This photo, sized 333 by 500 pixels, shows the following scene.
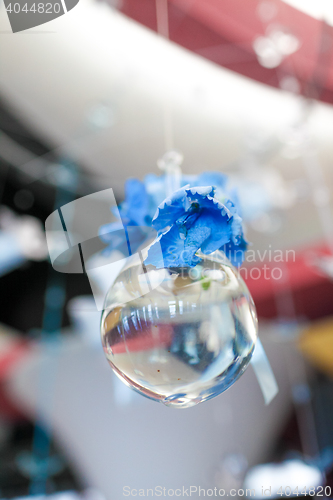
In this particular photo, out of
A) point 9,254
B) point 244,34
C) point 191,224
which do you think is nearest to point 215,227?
point 191,224

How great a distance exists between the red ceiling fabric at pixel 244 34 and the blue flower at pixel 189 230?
752mm

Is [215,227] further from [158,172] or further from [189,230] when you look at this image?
[158,172]

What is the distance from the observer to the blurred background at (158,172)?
1.02 m

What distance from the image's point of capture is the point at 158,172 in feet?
3.67

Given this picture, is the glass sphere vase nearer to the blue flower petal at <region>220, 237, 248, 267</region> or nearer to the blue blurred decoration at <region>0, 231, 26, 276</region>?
the blue flower petal at <region>220, 237, 248, 267</region>

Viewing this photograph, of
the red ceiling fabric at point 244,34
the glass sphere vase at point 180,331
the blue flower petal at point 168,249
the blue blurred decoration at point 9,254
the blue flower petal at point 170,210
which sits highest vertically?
the red ceiling fabric at point 244,34

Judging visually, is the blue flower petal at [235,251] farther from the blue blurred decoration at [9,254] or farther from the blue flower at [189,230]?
the blue blurred decoration at [9,254]

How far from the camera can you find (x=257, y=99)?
4.45 ft

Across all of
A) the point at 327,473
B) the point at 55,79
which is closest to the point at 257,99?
the point at 55,79

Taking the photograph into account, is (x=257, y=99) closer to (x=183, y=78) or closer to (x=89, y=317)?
(x=183, y=78)

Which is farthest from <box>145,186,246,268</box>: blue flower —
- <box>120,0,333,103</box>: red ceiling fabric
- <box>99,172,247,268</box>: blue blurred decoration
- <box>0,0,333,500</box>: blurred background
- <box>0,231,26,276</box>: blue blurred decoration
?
<box>0,231,26,276</box>: blue blurred decoration

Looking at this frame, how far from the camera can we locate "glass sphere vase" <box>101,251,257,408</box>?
27 cm

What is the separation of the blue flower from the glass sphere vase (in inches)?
0.7

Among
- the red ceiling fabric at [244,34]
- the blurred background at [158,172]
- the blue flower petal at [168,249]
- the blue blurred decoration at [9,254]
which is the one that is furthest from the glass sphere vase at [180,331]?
the blue blurred decoration at [9,254]
